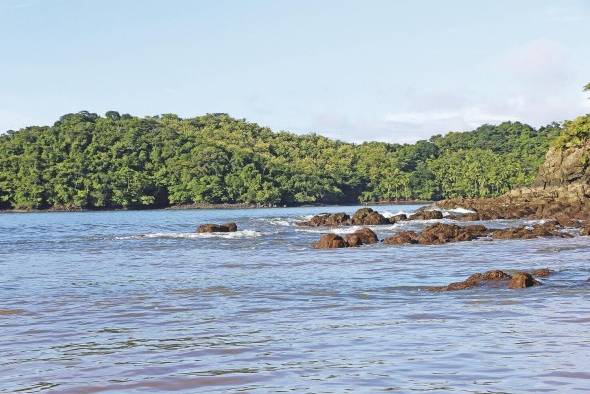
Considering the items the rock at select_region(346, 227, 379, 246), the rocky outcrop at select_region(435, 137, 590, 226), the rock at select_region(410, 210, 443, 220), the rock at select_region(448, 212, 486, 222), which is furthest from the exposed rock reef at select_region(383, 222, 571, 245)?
the rock at select_region(410, 210, 443, 220)

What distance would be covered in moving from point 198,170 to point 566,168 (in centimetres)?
8455

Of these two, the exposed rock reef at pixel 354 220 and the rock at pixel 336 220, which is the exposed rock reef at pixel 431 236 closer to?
the exposed rock reef at pixel 354 220

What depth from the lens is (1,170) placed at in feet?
472

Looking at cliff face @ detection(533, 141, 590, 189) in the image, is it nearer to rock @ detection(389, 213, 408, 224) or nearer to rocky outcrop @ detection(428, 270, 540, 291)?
rock @ detection(389, 213, 408, 224)

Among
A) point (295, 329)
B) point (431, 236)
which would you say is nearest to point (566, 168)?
point (431, 236)

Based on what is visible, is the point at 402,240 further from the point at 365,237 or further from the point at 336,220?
the point at 336,220

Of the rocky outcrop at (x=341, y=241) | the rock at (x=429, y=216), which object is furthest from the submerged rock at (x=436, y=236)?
the rock at (x=429, y=216)

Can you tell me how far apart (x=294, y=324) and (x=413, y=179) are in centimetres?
15189

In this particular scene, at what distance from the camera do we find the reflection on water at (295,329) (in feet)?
28.0

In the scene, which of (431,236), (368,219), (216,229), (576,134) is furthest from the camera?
(576,134)

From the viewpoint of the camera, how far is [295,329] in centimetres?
1168

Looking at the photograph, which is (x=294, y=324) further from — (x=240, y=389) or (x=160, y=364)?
(x=240, y=389)

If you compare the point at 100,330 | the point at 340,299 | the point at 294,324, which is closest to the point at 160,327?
the point at 100,330

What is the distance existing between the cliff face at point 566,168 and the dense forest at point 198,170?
7261 cm
